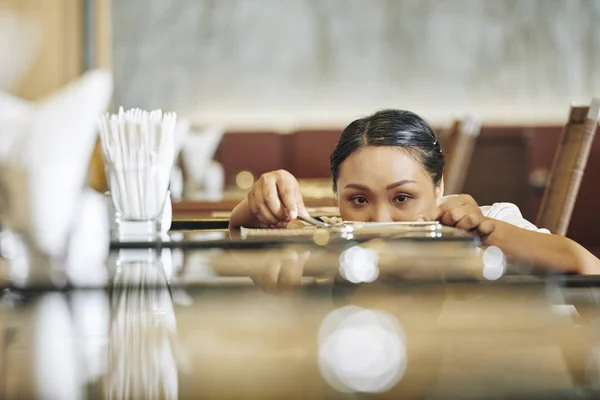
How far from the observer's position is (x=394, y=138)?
165 centimetres

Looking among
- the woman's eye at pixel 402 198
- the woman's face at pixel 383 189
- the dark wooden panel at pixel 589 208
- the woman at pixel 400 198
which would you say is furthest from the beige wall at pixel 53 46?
the woman's eye at pixel 402 198

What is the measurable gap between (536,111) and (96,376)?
4855 millimetres

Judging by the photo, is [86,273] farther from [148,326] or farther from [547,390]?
[547,390]

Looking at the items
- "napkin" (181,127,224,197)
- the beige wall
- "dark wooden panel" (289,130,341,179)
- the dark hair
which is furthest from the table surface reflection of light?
the beige wall

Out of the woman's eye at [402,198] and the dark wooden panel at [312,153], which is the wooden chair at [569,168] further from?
the dark wooden panel at [312,153]

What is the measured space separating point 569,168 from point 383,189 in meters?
0.44

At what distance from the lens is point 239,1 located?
16.2ft

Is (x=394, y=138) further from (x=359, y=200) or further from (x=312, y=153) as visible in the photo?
(x=312, y=153)

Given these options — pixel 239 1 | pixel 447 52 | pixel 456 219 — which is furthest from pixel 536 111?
pixel 456 219

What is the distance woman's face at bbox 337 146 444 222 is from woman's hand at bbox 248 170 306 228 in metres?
0.20

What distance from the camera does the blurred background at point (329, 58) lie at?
16.0 ft

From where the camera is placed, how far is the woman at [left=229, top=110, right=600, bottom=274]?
1.18 meters

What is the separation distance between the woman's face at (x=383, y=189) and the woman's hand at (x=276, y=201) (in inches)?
8.0

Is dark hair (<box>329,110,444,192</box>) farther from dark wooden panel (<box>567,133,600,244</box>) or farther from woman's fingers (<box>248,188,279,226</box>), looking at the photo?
dark wooden panel (<box>567,133,600,244</box>)
